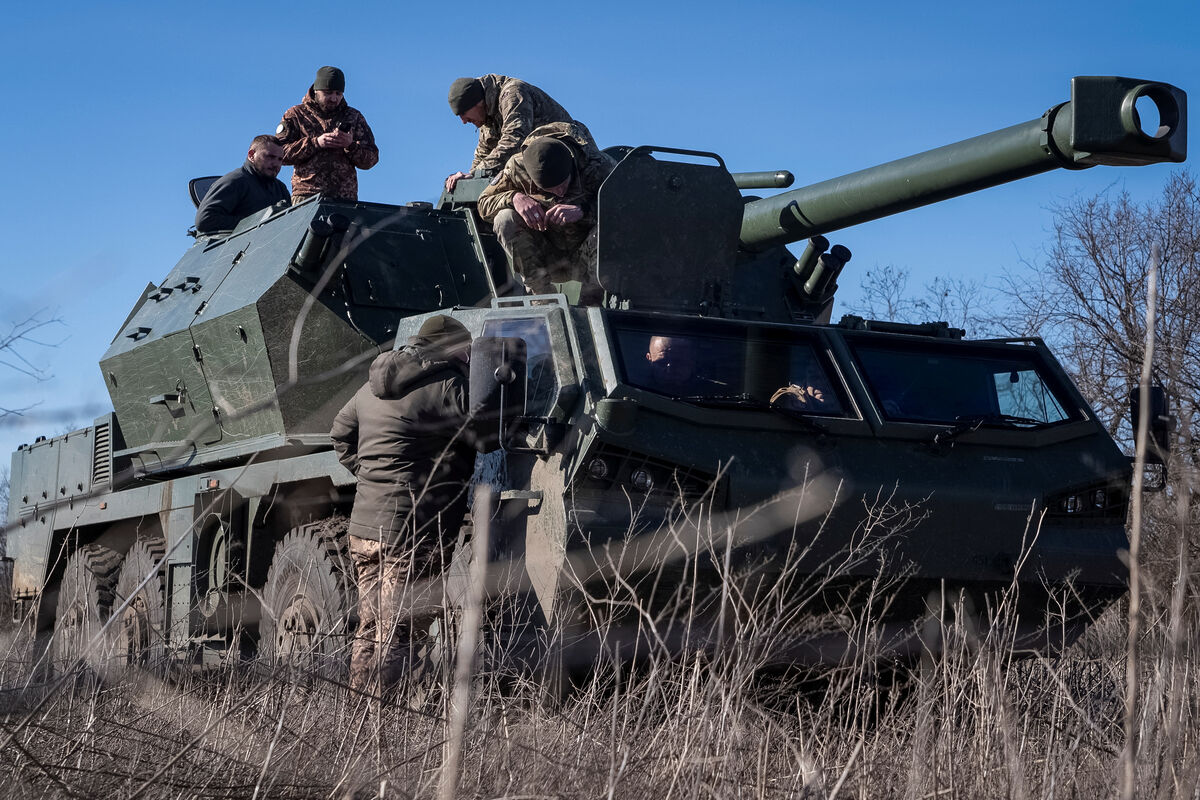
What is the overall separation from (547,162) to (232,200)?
3.17m

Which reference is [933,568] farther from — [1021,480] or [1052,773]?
[1052,773]

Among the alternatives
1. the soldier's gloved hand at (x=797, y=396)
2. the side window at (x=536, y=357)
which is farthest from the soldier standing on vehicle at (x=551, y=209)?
the soldier's gloved hand at (x=797, y=396)

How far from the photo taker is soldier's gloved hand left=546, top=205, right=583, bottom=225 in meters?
7.84

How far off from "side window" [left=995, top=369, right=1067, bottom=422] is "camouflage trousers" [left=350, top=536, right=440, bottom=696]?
2.86m

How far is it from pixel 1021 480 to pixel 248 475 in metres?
4.12

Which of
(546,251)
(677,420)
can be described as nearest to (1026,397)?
(677,420)

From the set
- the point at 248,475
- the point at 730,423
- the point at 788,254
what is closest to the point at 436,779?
the point at 730,423

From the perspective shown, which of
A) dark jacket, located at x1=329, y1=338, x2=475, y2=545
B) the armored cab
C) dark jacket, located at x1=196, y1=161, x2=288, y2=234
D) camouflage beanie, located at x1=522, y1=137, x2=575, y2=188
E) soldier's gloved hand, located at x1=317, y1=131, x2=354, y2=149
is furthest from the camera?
dark jacket, located at x1=196, y1=161, x2=288, y2=234

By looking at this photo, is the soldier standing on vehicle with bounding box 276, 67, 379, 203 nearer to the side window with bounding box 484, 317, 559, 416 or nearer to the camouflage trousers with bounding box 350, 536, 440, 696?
the side window with bounding box 484, 317, 559, 416

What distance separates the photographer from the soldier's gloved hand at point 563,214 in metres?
7.84

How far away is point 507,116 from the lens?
28.6ft

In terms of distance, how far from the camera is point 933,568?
20.5ft

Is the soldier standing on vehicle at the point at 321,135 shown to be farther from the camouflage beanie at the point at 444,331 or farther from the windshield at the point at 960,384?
the windshield at the point at 960,384

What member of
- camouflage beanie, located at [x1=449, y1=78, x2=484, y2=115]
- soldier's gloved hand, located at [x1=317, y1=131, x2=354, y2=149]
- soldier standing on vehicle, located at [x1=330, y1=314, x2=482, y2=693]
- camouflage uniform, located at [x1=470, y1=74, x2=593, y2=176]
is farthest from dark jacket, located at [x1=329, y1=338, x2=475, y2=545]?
soldier's gloved hand, located at [x1=317, y1=131, x2=354, y2=149]
